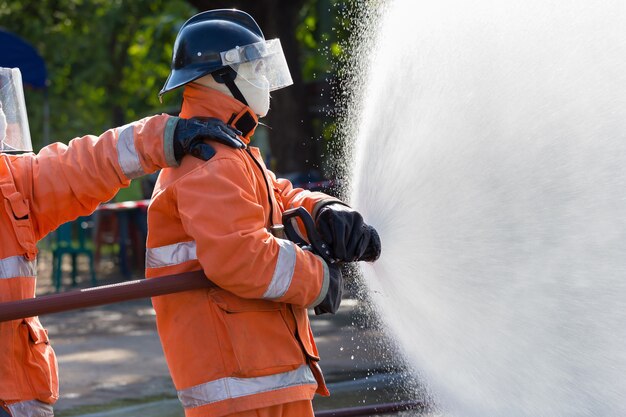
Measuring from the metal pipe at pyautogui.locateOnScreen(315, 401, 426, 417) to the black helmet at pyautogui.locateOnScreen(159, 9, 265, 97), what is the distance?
1.68 metres

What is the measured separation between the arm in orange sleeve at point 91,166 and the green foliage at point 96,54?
50.7 ft

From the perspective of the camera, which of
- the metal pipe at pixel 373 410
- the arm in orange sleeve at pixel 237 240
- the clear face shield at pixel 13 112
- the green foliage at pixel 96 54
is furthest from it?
the green foliage at pixel 96 54

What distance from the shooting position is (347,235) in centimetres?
343

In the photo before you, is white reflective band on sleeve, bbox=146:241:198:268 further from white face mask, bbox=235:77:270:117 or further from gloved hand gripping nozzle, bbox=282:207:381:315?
white face mask, bbox=235:77:270:117

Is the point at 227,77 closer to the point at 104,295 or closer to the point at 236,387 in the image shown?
the point at 104,295

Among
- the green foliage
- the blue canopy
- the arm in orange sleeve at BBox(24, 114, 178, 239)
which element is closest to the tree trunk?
the blue canopy

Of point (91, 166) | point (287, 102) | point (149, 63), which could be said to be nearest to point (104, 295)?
point (91, 166)

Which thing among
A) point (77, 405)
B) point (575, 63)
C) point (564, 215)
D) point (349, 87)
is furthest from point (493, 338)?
point (77, 405)

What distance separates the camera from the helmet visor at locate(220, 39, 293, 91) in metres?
3.45

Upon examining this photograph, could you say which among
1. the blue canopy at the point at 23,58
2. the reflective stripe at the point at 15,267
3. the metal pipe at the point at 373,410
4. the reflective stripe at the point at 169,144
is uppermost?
the reflective stripe at the point at 169,144

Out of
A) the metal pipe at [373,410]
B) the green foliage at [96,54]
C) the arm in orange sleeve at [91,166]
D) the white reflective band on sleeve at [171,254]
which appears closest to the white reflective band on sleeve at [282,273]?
the white reflective band on sleeve at [171,254]

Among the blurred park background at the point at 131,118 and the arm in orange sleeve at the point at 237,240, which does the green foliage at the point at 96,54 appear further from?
the arm in orange sleeve at the point at 237,240

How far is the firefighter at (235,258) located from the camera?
312 centimetres

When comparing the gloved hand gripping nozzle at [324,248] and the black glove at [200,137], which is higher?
the black glove at [200,137]
